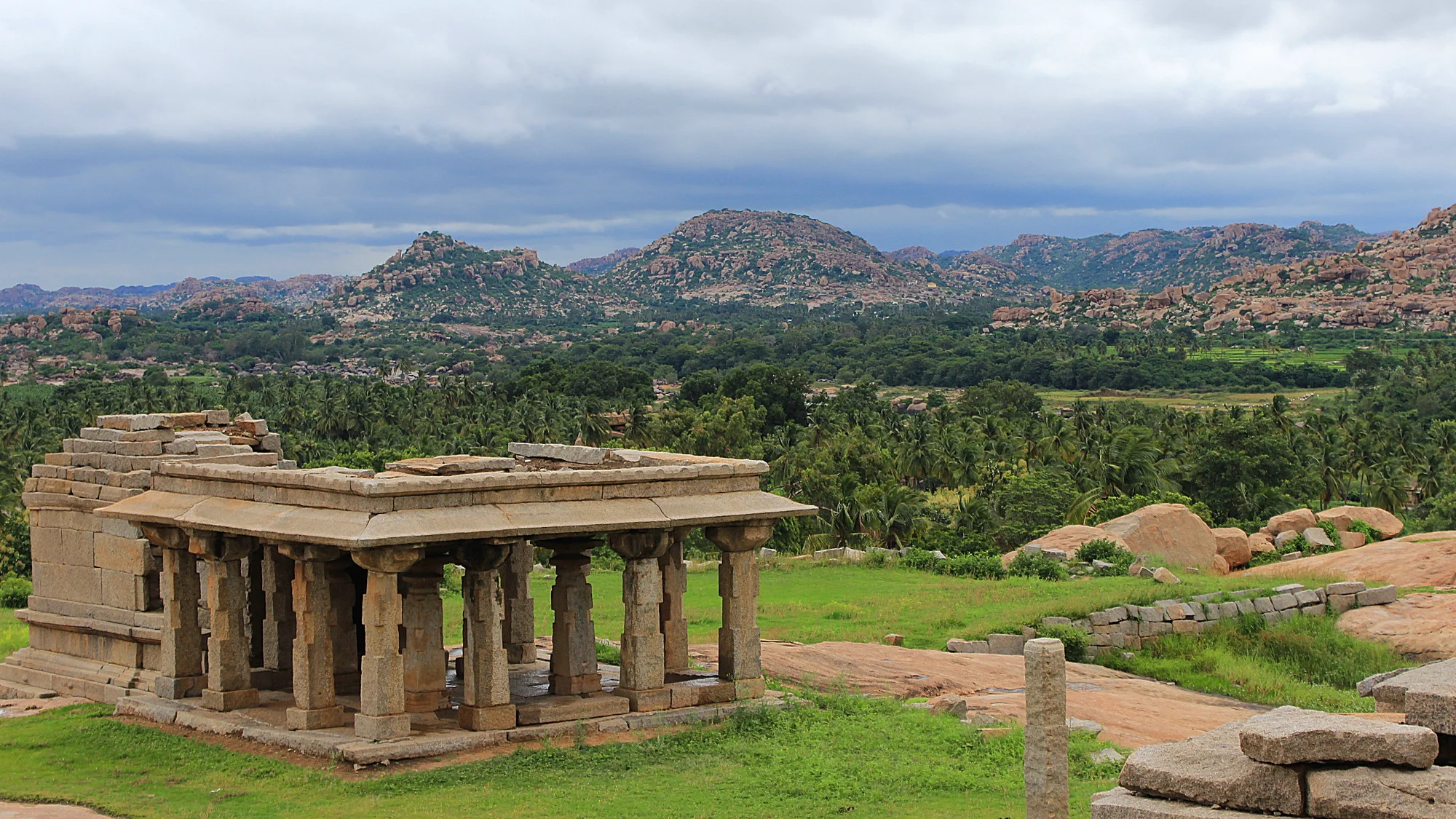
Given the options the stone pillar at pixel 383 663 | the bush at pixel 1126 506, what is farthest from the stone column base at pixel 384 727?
the bush at pixel 1126 506

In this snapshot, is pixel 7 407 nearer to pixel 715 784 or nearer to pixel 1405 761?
pixel 715 784

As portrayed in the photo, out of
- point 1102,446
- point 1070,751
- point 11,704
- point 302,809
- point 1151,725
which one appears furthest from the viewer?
point 1102,446

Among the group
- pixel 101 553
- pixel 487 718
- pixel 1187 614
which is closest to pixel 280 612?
pixel 101 553

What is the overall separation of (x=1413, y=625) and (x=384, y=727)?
19.2m

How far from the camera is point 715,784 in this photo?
14.3m

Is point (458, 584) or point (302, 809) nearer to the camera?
point (302, 809)

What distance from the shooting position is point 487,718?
629 inches

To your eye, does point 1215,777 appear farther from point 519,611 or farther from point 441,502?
point 519,611

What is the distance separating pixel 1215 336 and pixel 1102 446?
99846 millimetres

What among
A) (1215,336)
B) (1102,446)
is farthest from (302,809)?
(1215,336)

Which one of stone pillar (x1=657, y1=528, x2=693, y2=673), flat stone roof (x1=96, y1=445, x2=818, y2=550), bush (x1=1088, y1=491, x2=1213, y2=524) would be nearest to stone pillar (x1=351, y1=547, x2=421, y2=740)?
flat stone roof (x1=96, y1=445, x2=818, y2=550)

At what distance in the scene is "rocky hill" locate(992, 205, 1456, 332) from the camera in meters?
152

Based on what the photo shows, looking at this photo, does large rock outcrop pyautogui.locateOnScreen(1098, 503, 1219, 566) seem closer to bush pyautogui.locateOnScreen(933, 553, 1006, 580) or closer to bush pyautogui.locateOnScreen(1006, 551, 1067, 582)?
bush pyautogui.locateOnScreen(1006, 551, 1067, 582)

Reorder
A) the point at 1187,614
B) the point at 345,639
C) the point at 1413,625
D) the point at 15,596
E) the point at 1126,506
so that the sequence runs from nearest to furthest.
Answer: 1. the point at 345,639
2. the point at 1413,625
3. the point at 1187,614
4. the point at 15,596
5. the point at 1126,506
